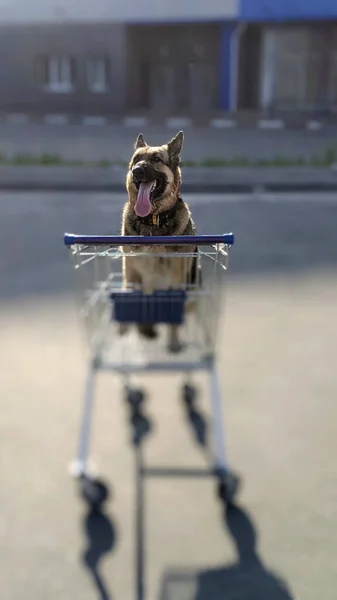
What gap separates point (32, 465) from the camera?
148 inches

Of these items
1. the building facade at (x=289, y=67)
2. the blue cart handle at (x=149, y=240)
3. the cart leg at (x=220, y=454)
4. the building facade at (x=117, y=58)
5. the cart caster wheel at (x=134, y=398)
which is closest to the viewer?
the blue cart handle at (x=149, y=240)

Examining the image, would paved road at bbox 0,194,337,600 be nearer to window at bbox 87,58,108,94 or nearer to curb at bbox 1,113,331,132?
curb at bbox 1,113,331,132

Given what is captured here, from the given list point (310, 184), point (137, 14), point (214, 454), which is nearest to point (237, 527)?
point (214, 454)

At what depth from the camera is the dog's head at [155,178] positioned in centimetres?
119

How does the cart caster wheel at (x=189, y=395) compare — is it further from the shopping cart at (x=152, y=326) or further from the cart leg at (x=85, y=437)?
the cart leg at (x=85, y=437)

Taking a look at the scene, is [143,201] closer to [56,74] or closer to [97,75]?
[97,75]

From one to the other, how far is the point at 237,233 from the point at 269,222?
100cm

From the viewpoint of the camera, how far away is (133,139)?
16.4 meters

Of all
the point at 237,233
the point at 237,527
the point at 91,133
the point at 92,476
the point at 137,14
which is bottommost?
the point at 237,527

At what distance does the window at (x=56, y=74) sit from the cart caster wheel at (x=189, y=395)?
82.2ft

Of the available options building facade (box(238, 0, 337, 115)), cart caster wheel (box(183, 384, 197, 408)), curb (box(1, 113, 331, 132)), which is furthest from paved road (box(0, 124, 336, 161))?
cart caster wheel (box(183, 384, 197, 408))

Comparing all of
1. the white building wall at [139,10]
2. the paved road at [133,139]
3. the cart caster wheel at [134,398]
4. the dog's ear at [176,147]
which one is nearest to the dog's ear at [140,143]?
the dog's ear at [176,147]

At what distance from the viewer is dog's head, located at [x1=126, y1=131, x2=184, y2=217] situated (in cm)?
119

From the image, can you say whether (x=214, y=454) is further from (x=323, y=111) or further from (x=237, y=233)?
(x=323, y=111)
